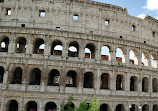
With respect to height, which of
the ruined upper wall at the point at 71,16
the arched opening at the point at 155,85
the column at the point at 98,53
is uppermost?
the ruined upper wall at the point at 71,16

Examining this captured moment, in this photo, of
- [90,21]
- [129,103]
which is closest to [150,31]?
[90,21]

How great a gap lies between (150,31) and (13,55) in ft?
69.8

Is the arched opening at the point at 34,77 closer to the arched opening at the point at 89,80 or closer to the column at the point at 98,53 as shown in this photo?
the arched opening at the point at 89,80

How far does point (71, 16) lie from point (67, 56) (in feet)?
18.5

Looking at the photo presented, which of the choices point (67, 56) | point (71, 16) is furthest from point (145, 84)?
point (71, 16)

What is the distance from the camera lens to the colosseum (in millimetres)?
16969

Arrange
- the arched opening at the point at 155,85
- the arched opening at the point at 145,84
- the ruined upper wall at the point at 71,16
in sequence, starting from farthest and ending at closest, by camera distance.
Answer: the arched opening at the point at 155,85, the arched opening at the point at 145,84, the ruined upper wall at the point at 71,16

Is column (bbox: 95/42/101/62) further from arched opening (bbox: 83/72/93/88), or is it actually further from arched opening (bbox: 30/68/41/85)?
arched opening (bbox: 30/68/41/85)

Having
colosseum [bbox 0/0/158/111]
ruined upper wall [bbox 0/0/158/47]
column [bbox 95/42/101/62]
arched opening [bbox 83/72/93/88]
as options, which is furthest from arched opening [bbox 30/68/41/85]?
column [bbox 95/42/101/62]

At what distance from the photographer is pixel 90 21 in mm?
19703

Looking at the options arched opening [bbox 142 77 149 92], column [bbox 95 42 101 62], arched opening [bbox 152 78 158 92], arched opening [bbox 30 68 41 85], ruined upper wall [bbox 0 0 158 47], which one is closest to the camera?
arched opening [bbox 30 68 41 85]

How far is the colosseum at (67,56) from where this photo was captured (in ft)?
55.7

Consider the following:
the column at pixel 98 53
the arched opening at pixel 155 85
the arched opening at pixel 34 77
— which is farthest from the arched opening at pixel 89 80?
the arched opening at pixel 155 85

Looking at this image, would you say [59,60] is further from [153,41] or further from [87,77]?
[153,41]
